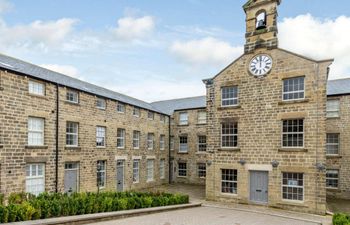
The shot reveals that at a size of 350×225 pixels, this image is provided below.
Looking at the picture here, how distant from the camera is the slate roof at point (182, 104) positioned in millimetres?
33350

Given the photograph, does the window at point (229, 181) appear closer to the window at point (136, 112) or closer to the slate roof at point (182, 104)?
the window at point (136, 112)

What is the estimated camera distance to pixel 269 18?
61.7ft

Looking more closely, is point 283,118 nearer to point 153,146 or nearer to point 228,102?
point 228,102

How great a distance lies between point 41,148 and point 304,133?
1654 cm

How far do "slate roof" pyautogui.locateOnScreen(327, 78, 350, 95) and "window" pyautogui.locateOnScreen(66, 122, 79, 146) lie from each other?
71.2ft

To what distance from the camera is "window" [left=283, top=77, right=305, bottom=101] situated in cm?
1759

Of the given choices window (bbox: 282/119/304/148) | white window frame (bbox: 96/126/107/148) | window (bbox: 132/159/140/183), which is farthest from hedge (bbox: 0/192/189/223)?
window (bbox: 132/159/140/183)

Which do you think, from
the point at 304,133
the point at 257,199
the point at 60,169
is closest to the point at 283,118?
the point at 304,133

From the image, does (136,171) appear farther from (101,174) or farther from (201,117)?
(201,117)

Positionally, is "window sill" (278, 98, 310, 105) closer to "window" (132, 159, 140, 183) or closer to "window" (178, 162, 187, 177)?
"window" (132, 159, 140, 183)

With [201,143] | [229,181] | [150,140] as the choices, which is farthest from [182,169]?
[229,181]

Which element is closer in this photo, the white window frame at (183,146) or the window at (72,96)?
the window at (72,96)

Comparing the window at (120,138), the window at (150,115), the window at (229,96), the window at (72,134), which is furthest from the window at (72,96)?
the window at (229,96)

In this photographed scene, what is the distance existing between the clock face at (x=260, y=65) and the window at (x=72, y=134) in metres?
13.4
